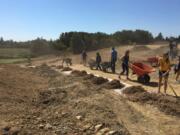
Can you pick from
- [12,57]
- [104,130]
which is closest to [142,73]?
[104,130]

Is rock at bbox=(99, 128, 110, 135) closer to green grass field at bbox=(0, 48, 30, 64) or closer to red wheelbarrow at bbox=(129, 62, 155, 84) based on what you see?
red wheelbarrow at bbox=(129, 62, 155, 84)

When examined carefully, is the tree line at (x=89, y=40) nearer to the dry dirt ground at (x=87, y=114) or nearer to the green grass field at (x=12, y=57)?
the green grass field at (x=12, y=57)

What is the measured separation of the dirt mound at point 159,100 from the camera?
12.1 m

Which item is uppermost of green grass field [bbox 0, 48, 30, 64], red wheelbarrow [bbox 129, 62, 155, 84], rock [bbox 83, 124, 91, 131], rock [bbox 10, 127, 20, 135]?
red wheelbarrow [bbox 129, 62, 155, 84]

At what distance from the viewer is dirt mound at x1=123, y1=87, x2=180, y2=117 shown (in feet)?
39.8

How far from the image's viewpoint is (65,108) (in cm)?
1259

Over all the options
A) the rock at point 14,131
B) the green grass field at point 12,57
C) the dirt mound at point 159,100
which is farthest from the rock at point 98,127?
the green grass field at point 12,57

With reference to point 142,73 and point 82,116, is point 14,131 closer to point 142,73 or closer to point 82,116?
point 82,116

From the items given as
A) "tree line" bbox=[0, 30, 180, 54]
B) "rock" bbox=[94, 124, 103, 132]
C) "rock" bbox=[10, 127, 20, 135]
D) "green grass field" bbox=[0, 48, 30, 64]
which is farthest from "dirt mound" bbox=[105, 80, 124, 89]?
"tree line" bbox=[0, 30, 180, 54]

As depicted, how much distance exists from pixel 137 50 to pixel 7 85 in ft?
125

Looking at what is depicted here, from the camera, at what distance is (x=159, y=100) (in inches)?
528

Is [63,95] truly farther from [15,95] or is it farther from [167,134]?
[167,134]

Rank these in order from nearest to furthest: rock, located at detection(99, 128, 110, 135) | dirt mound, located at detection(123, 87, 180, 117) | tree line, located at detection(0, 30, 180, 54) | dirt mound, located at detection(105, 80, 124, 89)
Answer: rock, located at detection(99, 128, 110, 135)
dirt mound, located at detection(123, 87, 180, 117)
dirt mound, located at detection(105, 80, 124, 89)
tree line, located at detection(0, 30, 180, 54)

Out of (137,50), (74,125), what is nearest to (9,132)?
(74,125)
